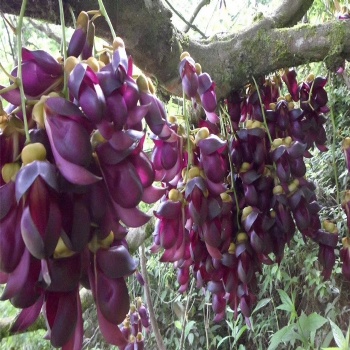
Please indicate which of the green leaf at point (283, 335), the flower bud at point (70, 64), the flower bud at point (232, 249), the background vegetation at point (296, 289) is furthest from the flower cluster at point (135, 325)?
the flower bud at point (70, 64)

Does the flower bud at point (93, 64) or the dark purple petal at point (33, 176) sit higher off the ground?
the flower bud at point (93, 64)

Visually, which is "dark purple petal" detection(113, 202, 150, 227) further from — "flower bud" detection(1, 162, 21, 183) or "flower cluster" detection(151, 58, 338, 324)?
"flower cluster" detection(151, 58, 338, 324)

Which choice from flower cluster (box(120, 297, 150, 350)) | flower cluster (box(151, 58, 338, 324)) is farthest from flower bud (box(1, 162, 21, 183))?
flower cluster (box(120, 297, 150, 350))

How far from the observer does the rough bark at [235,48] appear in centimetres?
90

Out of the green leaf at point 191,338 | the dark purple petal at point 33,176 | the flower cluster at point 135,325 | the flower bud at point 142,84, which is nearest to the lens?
the dark purple petal at point 33,176

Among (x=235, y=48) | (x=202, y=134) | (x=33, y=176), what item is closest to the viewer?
(x=33, y=176)

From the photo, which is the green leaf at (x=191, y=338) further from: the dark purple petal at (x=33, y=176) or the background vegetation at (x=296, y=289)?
the dark purple petal at (x=33, y=176)

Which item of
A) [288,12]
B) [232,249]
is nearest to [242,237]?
[232,249]

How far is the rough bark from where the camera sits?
2.94ft

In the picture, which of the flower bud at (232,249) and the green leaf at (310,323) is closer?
the flower bud at (232,249)

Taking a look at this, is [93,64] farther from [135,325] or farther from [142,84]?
[135,325]

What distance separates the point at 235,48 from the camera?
1037 millimetres

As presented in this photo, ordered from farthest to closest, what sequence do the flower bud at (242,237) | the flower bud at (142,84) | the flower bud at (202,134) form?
1. the flower bud at (242,237)
2. the flower bud at (202,134)
3. the flower bud at (142,84)

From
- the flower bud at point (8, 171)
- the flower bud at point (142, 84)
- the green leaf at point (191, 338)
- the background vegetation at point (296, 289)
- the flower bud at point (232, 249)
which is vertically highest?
the flower bud at point (142, 84)
